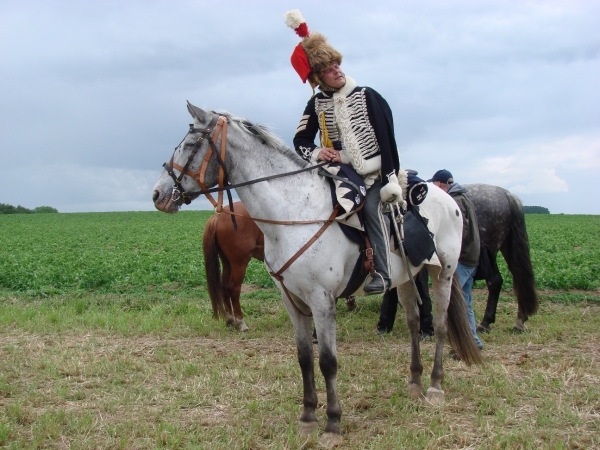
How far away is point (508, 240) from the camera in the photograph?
27.8 feet

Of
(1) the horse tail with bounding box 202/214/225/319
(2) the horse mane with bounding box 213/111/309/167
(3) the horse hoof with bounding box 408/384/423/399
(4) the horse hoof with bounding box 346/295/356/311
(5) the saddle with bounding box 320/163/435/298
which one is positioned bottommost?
(3) the horse hoof with bounding box 408/384/423/399

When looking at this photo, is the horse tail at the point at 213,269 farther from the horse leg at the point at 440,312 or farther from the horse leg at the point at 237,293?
the horse leg at the point at 440,312

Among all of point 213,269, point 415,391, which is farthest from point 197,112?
point 213,269

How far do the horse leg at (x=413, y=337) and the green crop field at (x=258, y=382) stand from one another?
175 millimetres

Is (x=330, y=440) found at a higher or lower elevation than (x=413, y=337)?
lower

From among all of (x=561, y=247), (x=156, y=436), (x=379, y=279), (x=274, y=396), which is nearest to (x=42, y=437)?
(x=156, y=436)

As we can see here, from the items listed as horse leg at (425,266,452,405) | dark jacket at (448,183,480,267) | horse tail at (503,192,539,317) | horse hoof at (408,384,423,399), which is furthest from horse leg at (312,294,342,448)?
horse tail at (503,192,539,317)

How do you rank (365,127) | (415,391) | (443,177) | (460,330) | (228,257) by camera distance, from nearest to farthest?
(365,127) → (415,391) → (460,330) → (443,177) → (228,257)

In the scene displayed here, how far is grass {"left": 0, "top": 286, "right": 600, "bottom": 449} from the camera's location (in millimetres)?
4453

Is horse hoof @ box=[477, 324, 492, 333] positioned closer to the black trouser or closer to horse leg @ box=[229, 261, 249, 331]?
A: the black trouser

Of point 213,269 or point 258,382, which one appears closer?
point 258,382

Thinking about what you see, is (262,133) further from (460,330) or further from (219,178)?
(460,330)

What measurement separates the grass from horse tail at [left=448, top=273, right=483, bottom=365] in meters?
0.26

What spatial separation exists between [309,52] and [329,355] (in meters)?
2.46
